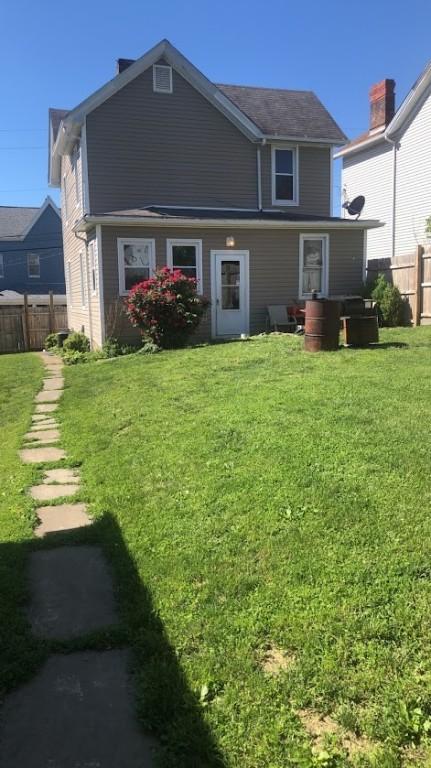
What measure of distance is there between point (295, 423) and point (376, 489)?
1.59 metres

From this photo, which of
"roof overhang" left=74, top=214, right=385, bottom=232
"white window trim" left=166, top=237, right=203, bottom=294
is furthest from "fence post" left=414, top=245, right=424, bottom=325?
"white window trim" left=166, top=237, right=203, bottom=294

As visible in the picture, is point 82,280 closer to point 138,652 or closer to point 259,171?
point 259,171

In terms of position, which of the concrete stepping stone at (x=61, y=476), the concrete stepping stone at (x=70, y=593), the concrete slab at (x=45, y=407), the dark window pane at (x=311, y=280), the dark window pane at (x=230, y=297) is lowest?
the concrete stepping stone at (x=70, y=593)

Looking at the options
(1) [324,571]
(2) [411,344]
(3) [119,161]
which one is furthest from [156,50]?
(1) [324,571]

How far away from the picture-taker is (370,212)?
23547 millimetres

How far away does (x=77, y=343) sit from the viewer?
16.4m

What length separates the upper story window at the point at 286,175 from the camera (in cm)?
1750

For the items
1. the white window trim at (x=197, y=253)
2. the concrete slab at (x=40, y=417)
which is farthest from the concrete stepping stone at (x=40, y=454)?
the white window trim at (x=197, y=253)

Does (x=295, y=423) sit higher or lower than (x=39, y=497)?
higher

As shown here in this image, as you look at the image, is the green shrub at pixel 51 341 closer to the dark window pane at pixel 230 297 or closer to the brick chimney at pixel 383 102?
the dark window pane at pixel 230 297

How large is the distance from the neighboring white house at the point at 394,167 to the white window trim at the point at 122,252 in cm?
950

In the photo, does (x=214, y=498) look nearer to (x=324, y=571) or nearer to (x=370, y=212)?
(x=324, y=571)

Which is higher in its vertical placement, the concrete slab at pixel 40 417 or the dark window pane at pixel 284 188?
the dark window pane at pixel 284 188

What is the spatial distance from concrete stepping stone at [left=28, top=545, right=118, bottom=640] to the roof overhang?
10968 mm
